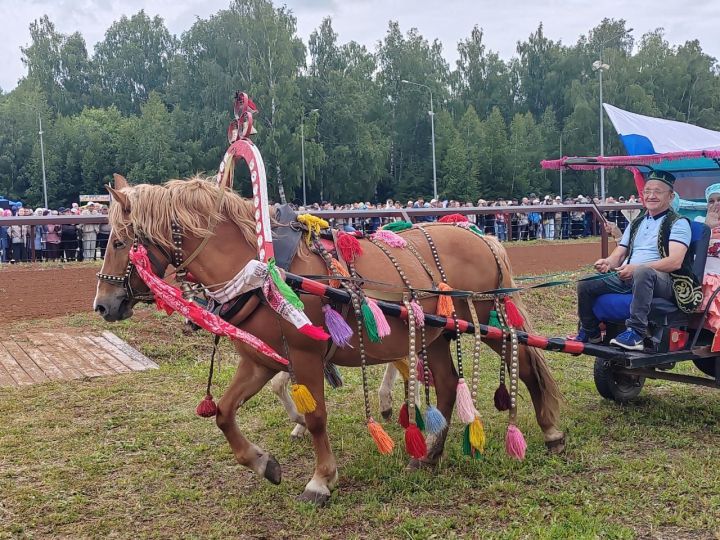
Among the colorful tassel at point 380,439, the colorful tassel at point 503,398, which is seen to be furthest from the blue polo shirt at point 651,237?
the colorful tassel at point 380,439

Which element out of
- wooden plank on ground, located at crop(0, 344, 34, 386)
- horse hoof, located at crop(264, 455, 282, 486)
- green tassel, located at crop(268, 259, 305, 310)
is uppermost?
green tassel, located at crop(268, 259, 305, 310)

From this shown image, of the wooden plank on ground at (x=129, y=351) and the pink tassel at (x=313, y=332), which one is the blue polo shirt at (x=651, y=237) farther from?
the wooden plank on ground at (x=129, y=351)

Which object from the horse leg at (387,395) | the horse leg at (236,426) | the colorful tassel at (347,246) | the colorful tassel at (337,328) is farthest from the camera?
the horse leg at (387,395)

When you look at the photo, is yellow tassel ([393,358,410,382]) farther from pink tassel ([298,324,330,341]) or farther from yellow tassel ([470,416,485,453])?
pink tassel ([298,324,330,341])

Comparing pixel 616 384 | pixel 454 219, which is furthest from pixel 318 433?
pixel 616 384

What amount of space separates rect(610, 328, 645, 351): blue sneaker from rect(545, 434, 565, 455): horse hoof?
2.67 ft

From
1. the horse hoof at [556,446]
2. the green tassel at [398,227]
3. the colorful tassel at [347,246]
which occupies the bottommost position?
the horse hoof at [556,446]

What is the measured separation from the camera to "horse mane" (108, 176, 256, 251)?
3.86 m

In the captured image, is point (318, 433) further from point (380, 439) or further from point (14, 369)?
point (14, 369)

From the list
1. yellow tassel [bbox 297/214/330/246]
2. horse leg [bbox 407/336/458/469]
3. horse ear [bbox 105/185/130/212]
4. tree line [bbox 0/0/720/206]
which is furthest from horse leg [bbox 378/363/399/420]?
tree line [bbox 0/0/720/206]

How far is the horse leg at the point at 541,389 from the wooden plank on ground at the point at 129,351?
4.05 meters

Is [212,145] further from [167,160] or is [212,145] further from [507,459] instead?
[507,459]

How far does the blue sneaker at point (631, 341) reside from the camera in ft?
15.9

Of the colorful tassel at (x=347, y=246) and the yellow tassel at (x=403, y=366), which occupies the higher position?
the colorful tassel at (x=347, y=246)
